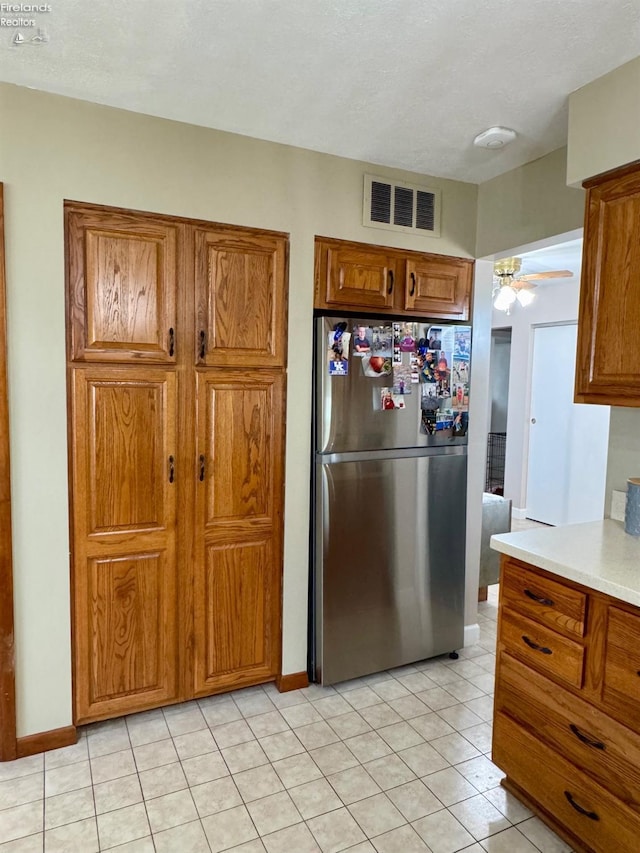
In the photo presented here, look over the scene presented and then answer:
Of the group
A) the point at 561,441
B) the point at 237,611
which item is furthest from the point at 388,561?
the point at 561,441

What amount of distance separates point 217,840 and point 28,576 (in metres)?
1.13

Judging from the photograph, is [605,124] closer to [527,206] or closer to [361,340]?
[527,206]

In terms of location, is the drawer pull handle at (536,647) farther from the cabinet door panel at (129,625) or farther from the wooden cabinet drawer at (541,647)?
the cabinet door panel at (129,625)

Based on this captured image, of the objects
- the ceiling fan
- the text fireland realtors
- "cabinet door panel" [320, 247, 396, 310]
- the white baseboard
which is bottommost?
the white baseboard

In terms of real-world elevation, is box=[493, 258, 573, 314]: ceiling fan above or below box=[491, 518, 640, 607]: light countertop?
above

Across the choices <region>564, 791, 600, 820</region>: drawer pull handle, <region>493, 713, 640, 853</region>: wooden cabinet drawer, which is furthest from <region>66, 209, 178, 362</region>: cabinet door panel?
<region>564, 791, 600, 820</region>: drawer pull handle

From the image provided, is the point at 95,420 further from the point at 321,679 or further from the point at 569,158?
the point at 569,158

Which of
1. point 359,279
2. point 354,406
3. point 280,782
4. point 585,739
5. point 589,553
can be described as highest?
point 359,279

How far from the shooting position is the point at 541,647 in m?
1.80

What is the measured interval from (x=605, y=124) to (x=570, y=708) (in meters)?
1.89

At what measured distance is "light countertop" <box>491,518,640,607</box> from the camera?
156 cm

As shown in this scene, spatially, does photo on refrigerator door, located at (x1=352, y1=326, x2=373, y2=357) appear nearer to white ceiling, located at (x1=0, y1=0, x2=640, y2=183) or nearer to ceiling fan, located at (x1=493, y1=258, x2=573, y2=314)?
white ceiling, located at (x1=0, y1=0, x2=640, y2=183)

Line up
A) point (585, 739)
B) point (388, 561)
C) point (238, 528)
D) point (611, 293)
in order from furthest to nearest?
point (388, 561), point (238, 528), point (611, 293), point (585, 739)

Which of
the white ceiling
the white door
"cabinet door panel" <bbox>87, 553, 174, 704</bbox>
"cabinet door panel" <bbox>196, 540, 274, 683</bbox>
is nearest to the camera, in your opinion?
the white ceiling
